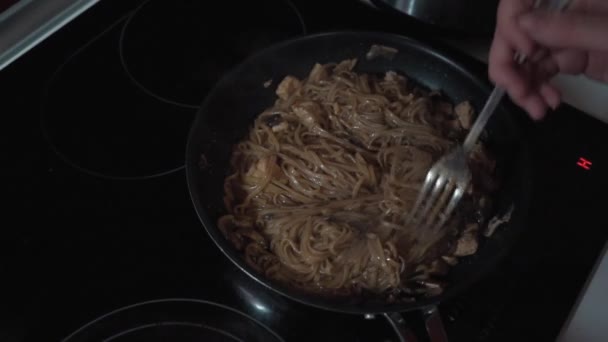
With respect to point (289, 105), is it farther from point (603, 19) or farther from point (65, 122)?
point (603, 19)

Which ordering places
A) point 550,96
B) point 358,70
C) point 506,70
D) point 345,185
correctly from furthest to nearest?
point 358,70, point 345,185, point 550,96, point 506,70

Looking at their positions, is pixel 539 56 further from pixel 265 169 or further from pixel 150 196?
pixel 150 196

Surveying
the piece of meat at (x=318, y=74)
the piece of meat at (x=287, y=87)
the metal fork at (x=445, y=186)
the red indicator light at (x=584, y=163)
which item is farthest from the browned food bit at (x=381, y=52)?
the red indicator light at (x=584, y=163)

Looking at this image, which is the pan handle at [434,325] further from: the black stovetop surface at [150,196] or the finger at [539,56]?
the finger at [539,56]

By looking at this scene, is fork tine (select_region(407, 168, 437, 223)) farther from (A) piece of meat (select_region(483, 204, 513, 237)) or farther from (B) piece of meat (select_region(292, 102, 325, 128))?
(B) piece of meat (select_region(292, 102, 325, 128))

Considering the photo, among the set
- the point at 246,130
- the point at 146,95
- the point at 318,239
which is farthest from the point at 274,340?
the point at 146,95

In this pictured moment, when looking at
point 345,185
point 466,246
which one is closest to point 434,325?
point 466,246

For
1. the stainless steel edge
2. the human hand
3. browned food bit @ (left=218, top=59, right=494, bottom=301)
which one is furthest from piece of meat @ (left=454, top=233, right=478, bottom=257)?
the stainless steel edge
